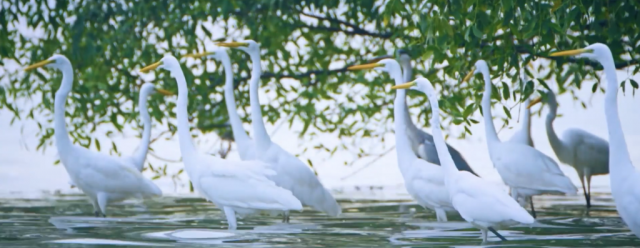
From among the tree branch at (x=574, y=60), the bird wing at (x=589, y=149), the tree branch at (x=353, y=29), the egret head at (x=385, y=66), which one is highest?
the tree branch at (x=353, y=29)

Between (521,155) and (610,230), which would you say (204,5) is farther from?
(610,230)

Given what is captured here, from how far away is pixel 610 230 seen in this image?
705 cm

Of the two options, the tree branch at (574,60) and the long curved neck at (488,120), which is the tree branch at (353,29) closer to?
the long curved neck at (488,120)

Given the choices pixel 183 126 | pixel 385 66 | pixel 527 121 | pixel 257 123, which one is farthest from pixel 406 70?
pixel 183 126

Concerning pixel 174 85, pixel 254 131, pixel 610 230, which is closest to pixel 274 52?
pixel 174 85

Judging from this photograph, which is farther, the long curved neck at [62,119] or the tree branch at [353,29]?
the tree branch at [353,29]

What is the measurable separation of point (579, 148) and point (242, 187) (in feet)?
17.1

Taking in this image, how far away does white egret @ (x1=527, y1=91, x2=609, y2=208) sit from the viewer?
1096 cm

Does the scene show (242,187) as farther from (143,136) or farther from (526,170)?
(143,136)

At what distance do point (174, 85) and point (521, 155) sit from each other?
412 cm

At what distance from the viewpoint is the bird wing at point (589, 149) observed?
10969mm

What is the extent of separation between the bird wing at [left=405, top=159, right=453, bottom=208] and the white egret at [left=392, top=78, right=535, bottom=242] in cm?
124

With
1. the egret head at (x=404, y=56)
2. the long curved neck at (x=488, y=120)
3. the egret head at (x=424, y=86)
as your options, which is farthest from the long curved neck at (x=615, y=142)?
the egret head at (x=404, y=56)

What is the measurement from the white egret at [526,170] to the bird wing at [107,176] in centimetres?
326
